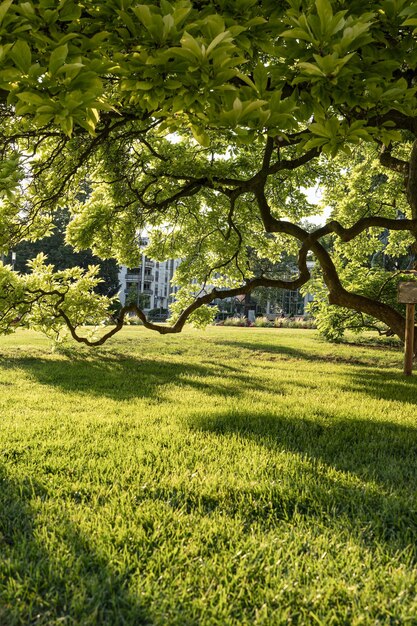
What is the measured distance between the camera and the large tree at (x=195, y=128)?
244cm

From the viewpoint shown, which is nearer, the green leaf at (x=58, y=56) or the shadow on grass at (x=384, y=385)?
the green leaf at (x=58, y=56)

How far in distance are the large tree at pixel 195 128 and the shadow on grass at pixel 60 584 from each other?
2439mm

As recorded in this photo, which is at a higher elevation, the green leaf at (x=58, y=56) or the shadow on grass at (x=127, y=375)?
the green leaf at (x=58, y=56)

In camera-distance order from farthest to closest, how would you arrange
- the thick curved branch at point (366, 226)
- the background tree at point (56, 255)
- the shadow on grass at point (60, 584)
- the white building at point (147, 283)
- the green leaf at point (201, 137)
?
the white building at point (147, 283), the background tree at point (56, 255), the thick curved branch at point (366, 226), the green leaf at point (201, 137), the shadow on grass at point (60, 584)

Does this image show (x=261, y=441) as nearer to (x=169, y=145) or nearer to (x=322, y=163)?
(x=169, y=145)

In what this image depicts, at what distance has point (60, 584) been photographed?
7.80 feet

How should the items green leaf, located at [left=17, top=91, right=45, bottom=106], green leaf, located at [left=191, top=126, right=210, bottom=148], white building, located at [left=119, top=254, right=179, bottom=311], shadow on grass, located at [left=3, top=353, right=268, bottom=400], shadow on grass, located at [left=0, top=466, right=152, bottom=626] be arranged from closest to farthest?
shadow on grass, located at [left=0, top=466, right=152, bottom=626]
green leaf, located at [left=17, top=91, right=45, bottom=106]
green leaf, located at [left=191, top=126, right=210, bottom=148]
shadow on grass, located at [left=3, top=353, right=268, bottom=400]
white building, located at [left=119, top=254, right=179, bottom=311]

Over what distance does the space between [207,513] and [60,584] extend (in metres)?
1.08

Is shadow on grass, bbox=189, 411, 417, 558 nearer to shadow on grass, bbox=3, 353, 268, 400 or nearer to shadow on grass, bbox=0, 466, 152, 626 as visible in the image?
shadow on grass, bbox=0, 466, 152, 626

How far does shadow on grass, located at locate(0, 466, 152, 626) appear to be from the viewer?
2.15 m

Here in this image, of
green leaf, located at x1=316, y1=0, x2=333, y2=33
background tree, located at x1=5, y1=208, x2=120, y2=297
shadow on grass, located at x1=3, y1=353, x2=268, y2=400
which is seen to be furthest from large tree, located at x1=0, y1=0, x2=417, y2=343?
background tree, located at x1=5, y1=208, x2=120, y2=297

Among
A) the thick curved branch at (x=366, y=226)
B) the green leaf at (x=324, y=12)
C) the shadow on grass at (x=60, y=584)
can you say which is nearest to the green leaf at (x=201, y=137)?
the green leaf at (x=324, y=12)

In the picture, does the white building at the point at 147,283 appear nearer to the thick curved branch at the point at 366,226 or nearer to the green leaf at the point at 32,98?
the thick curved branch at the point at 366,226

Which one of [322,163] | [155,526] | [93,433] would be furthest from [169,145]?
[155,526]
